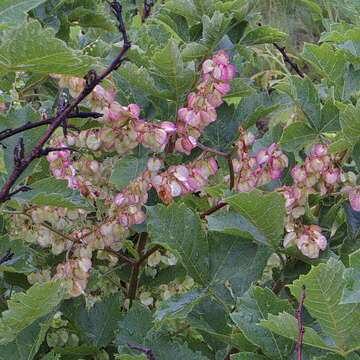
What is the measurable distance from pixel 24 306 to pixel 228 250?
0.35 meters

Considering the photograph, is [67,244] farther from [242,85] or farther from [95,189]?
[242,85]

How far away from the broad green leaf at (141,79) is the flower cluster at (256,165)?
0.48 feet

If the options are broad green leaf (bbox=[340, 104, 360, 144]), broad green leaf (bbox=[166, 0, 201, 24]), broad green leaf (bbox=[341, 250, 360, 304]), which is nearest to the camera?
broad green leaf (bbox=[341, 250, 360, 304])

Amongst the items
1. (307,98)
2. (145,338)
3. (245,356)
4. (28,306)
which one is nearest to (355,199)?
(307,98)

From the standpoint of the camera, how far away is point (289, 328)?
0.98 metres

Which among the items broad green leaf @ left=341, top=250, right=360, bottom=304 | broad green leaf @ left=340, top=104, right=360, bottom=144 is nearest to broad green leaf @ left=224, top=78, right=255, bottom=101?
broad green leaf @ left=340, top=104, right=360, bottom=144

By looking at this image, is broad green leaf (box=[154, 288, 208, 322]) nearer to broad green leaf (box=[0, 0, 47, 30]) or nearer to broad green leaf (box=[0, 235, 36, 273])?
broad green leaf (box=[0, 235, 36, 273])

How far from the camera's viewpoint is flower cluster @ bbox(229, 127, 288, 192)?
1.24m

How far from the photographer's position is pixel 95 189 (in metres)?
1.34

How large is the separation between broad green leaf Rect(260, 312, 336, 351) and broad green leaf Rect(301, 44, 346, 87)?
51 cm

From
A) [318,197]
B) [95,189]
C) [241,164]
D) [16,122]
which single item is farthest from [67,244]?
[318,197]

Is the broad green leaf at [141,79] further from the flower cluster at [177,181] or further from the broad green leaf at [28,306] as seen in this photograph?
the broad green leaf at [28,306]

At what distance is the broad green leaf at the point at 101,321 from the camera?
1415 mm

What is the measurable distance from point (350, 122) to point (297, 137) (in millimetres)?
149
